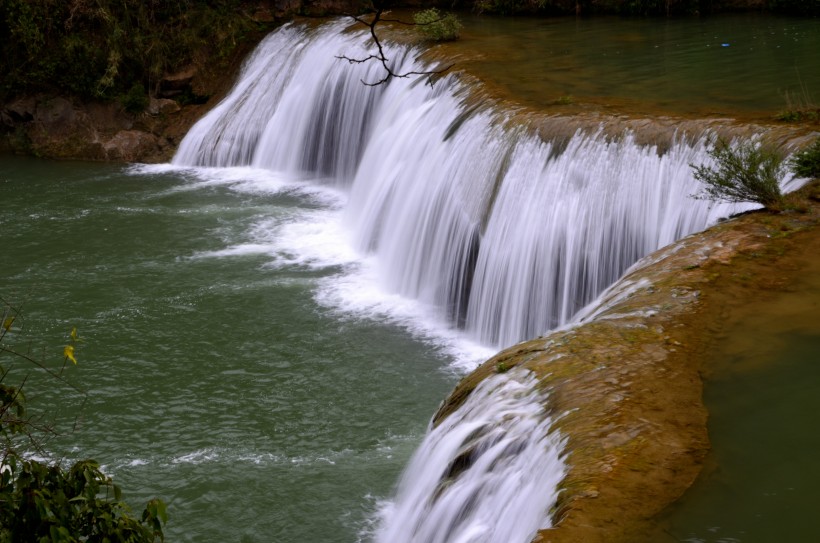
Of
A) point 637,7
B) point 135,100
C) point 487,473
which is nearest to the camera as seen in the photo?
point 487,473

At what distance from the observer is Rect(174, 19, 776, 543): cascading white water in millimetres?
6535

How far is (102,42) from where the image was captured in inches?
890

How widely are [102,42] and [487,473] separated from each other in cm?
1887

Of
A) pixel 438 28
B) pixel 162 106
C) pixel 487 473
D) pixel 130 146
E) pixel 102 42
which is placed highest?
pixel 102 42

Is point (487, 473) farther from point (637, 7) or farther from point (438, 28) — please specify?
point (637, 7)

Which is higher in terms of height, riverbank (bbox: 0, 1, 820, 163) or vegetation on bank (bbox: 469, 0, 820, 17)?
vegetation on bank (bbox: 469, 0, 820, 17)

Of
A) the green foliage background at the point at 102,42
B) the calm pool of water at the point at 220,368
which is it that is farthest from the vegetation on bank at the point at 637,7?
the calm pool of water at the point at 220,368

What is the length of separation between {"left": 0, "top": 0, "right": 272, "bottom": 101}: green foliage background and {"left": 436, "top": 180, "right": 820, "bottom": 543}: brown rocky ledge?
16364 mm

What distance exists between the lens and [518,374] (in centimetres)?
715

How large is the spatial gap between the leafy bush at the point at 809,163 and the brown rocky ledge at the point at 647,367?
0.11 meters

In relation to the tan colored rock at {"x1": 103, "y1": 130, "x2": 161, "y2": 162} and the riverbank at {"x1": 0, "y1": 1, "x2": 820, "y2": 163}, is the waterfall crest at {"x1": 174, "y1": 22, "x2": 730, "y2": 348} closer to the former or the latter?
the riverbank at {"x1": 0, "y1": 1, "x2": 820, "y2": 163}

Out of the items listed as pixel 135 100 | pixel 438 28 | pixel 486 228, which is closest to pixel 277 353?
pixel 486 228

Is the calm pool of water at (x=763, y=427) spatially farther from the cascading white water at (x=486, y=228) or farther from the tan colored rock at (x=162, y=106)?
the tan colored rock at (x=162, y=106)

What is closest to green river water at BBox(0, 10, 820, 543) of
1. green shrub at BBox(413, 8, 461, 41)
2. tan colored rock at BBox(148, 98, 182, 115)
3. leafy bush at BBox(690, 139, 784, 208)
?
green shrub at BBox(413, 8, 461, 41)
